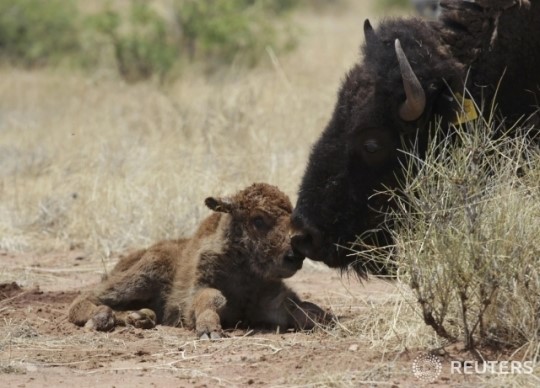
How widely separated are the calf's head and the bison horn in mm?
1195

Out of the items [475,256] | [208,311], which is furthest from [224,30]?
[475,256]

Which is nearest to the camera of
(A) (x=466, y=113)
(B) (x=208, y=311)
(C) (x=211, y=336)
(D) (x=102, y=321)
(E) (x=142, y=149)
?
(C) (x=211, y=336)

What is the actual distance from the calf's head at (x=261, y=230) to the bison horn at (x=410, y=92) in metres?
1.19

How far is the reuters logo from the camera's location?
19.4ft

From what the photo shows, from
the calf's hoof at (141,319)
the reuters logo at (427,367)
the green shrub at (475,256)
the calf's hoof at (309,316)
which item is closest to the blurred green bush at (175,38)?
the calf's hoof at (141,319)

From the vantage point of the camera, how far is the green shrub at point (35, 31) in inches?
868

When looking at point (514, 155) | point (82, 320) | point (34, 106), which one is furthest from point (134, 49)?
point (514, 155)

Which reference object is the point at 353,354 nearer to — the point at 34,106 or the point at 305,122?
the point at 305,122

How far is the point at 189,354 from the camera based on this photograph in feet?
22.5

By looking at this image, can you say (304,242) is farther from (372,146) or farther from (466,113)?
(466,113)

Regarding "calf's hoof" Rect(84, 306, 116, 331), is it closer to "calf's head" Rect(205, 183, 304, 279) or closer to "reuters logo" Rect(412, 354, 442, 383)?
"calf's head" Rect(205, 183, 304, 279)

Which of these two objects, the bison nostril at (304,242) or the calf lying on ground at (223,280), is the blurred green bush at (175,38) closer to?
the calf lying on ground at (223,280)

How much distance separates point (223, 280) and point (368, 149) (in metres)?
1.49

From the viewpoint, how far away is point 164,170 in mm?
11727
